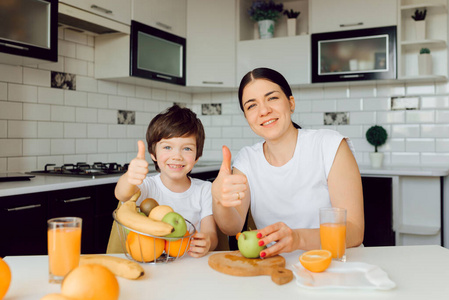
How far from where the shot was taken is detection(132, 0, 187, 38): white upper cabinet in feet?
10.2

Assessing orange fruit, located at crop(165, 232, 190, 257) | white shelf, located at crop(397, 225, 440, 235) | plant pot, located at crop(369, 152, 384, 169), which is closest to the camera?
orange fruit, located at crop(165, 232, 190, 257)

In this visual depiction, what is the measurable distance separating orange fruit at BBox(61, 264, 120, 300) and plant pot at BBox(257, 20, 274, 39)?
3.34 m

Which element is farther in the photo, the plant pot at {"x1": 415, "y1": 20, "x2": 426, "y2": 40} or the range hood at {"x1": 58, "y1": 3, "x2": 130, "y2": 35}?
the plant pot at {"x1": 415, "y1": 20, "x2": 426, "y2": 40}

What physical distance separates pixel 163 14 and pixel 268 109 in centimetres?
212

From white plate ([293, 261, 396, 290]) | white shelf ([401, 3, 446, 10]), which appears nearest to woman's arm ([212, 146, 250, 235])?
white plate ([293, 261, 396, 290])

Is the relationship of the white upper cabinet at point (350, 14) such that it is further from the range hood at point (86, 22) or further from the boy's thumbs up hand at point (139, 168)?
the boy's thumbs up hand at point (139, 168)

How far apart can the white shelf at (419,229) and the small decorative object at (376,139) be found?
55 cm

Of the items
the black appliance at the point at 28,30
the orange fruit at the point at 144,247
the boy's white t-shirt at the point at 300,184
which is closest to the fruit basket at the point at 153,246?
the orange fruit at the point at 144,247

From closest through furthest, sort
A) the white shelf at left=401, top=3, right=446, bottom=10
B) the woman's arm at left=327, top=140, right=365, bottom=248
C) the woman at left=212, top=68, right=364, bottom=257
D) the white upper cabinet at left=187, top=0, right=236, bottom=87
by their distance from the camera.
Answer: the woman's arm at left=327, top=140, right=365, bottom=248 → the woman at left=212, top=68, right=364, bottom=257 → the white shelf at left=401, top=3, right=446, bottom=10 → the white upper cabinet at left=187, top=0, right=236, bottom=87

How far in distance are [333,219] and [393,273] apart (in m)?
0.19

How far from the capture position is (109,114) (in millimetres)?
3289

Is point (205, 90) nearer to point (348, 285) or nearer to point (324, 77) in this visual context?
point (324, 77)

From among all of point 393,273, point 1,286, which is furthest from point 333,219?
point 1,286

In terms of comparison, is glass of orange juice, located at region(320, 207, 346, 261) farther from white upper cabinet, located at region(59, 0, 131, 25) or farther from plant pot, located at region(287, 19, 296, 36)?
plant pot, located at region(287, 19, 296, 36)
